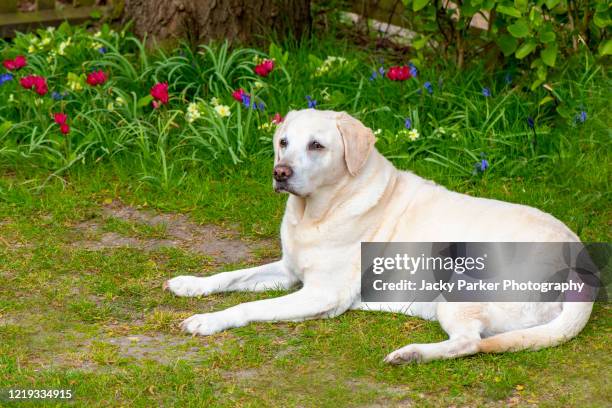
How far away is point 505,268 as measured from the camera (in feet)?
15.0

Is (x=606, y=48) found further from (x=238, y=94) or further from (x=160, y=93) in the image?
(x=160, y=93)

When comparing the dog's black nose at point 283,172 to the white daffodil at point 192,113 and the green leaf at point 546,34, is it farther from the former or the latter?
the green leaf at point 546,34

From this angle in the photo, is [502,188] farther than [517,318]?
Yes

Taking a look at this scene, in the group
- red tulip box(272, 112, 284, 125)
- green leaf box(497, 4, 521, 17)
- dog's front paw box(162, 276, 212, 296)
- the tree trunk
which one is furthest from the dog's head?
the tree trunk

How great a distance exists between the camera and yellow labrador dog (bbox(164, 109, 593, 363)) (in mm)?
4414

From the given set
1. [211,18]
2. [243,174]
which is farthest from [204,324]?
[211,18]

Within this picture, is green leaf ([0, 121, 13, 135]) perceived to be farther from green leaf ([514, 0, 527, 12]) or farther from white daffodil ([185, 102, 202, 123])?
green leaf ([514, 0, 527, 12])

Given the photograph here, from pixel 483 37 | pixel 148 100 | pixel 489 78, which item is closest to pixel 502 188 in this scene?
pixel 489 78

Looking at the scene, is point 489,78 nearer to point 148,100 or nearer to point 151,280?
point 148,100

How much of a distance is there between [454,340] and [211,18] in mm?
4243

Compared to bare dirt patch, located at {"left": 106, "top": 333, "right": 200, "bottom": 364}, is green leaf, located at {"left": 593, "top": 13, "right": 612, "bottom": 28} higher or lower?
higher

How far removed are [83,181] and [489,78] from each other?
9.86ft

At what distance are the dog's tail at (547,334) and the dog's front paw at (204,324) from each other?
1.17 meters

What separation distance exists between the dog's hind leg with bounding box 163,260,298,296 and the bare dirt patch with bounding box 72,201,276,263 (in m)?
0.45
